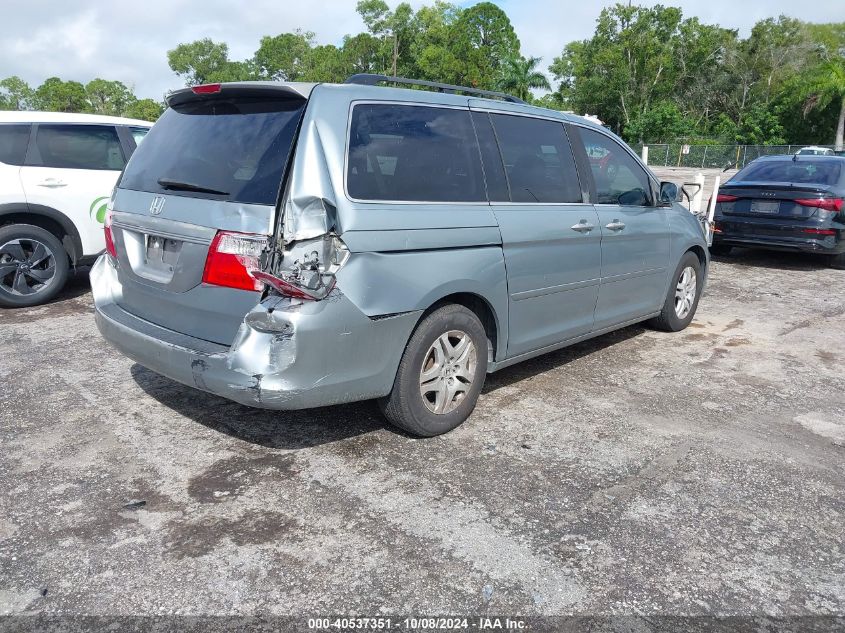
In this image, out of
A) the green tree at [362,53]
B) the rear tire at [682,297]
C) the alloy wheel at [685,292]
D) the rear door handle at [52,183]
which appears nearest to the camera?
the rear tire at [682,297]

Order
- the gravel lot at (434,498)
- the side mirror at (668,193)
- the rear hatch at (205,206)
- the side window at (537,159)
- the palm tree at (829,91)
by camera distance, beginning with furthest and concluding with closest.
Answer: the palm tree at (829,91), the side mirror at (668,193), the side window at (537,159), the rear hatch at (205,206), the gravel lot at (434,498)

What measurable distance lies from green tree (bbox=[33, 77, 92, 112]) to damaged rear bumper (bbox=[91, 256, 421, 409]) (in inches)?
4685

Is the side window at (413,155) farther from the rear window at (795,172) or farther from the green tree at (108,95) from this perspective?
the green tree at (108,95)

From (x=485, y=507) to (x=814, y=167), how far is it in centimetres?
879

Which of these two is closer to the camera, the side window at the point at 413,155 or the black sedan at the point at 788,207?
the side window at the point at 413,155

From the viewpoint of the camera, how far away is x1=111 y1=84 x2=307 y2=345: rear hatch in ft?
10.7

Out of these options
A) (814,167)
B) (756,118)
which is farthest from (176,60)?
(814,167)

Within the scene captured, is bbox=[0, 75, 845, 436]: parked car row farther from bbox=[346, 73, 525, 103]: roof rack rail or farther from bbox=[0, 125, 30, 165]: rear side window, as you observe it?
bbox=[0, 125, 30, 165]: rear side window

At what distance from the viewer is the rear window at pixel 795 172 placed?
9.42 meters

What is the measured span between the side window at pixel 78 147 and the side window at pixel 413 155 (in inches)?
179

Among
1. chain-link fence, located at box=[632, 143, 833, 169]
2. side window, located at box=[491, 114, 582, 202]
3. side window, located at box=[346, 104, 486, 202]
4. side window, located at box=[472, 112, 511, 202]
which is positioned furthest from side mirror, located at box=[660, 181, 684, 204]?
chain-link fence, located at box=[632, 143, 833, 169]

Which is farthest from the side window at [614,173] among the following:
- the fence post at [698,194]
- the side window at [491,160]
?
the fence post at [698,194]

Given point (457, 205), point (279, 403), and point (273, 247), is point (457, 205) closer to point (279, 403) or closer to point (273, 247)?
point (273, 247)

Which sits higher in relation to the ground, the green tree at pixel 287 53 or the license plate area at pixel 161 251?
the green tree at pixel 287 53
